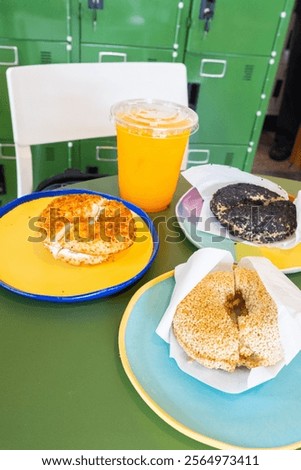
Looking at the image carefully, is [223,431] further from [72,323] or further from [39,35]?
[39,35]

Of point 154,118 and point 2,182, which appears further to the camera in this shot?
point 2,182

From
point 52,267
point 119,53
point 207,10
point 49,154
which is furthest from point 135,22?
→ point 52,267

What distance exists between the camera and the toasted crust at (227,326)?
1.94 feet

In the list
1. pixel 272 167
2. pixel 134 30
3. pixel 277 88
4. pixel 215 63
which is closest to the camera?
pixel 134 30

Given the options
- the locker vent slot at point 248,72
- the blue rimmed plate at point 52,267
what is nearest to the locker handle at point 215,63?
the locker vent slot at point 248,72

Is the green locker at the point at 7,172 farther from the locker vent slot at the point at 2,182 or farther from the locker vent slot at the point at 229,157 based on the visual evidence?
the locker vent slot at the point at 229,157

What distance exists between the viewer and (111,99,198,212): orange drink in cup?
2.95 ft

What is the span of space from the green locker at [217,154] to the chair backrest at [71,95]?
3.15 feet

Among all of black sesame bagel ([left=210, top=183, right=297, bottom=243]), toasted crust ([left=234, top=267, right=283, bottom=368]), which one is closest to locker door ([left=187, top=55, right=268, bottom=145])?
black sesame bagel ([left=210, top=183, right=297, bottom=243])

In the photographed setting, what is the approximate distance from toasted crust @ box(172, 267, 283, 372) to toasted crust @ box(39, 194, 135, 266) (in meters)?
0.19

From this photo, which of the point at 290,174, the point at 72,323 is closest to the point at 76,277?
the point at 72,323

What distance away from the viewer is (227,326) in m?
0.61

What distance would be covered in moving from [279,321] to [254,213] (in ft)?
1.09

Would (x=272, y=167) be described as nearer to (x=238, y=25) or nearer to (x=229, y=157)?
(x=229, y=157)
